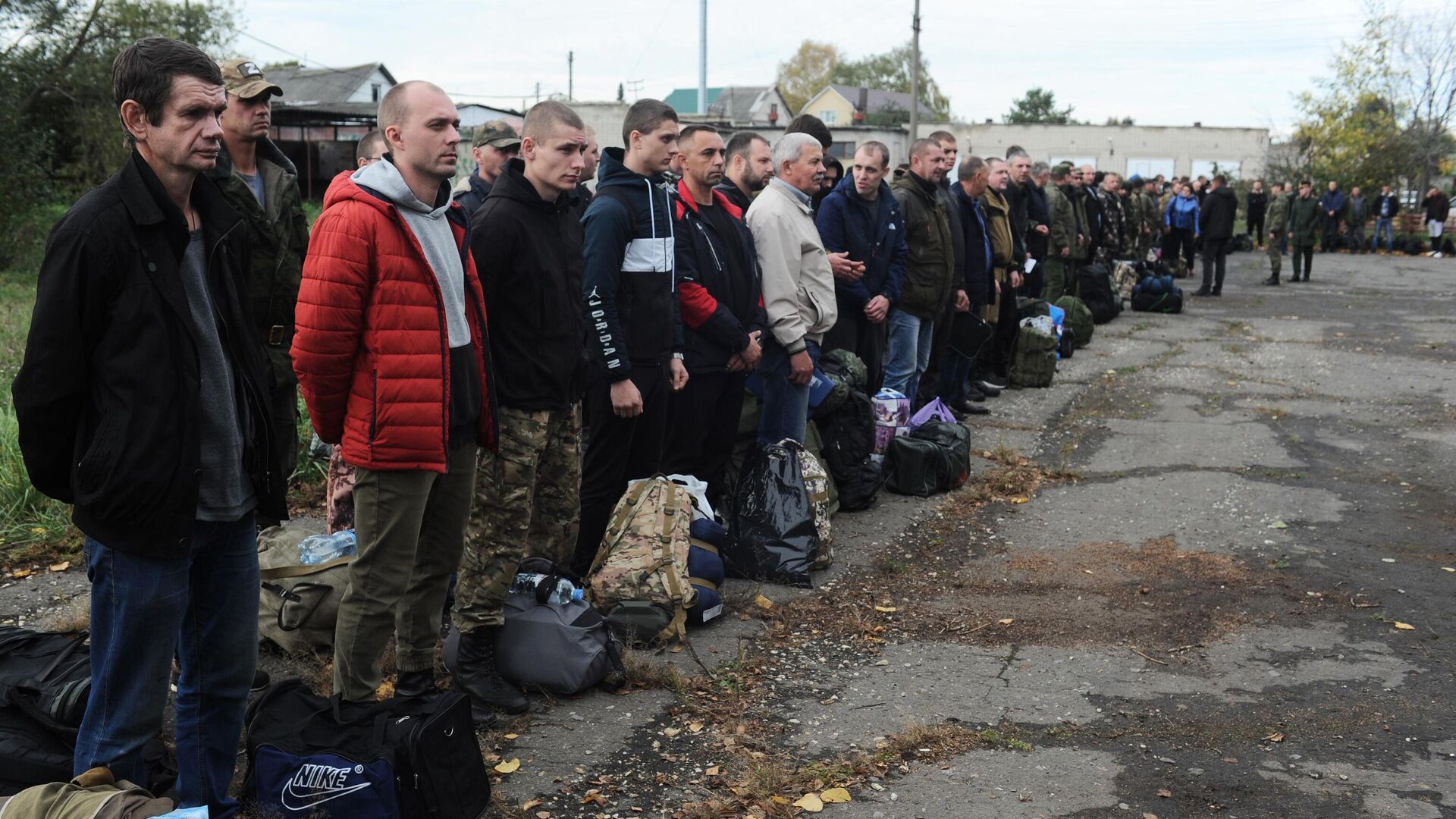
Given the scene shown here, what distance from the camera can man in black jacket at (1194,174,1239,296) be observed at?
18656mm

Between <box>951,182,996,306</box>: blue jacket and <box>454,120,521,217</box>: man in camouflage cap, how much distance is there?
4246 mm

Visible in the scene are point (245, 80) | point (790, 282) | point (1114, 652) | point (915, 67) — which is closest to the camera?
point (245, 80)

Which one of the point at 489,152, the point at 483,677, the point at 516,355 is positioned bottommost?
the point at 483,677

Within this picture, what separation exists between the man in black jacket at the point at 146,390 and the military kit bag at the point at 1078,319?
1199cm

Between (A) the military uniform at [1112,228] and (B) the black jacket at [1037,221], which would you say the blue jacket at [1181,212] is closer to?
(A) the military uniform at [1112,228]

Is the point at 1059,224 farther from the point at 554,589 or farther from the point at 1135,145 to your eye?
the point at 1135,145

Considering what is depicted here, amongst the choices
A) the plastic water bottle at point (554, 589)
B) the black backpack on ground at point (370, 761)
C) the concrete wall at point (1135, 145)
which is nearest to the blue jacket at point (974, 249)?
the plastic water bottle at point (554, 589)

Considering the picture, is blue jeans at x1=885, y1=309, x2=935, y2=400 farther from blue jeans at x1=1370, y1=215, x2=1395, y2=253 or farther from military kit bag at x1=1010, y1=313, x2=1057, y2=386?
blue jeans at x1=1370, y1=215, x2=1395, y2=253

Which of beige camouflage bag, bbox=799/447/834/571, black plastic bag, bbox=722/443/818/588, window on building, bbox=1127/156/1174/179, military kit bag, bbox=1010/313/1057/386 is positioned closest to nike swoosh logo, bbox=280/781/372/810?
black plastic bag, bbox=722/443/818/588

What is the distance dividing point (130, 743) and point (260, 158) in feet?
8.45

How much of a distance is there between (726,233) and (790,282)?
2.12 ft

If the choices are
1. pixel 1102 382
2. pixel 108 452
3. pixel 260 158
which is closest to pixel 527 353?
pixel 260 158

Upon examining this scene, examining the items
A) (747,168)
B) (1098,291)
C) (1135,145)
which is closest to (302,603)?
(747,168)

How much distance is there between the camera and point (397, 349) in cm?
362
